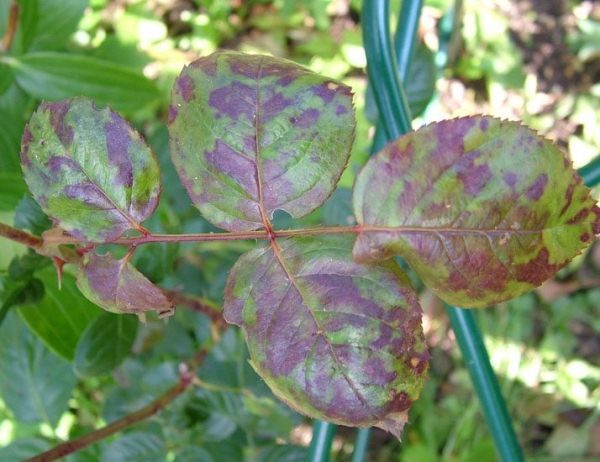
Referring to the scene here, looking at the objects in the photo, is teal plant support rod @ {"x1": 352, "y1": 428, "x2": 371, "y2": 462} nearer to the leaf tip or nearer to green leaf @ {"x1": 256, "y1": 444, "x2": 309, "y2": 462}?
green leaf @ {"x1": 256, "y1": 444, "x2": 309, "y2": 462}

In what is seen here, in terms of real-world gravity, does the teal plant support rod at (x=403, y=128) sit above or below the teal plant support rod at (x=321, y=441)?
above

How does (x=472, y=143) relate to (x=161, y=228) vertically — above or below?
above

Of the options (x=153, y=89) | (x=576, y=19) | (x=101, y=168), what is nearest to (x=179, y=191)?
(x=153, y=89)

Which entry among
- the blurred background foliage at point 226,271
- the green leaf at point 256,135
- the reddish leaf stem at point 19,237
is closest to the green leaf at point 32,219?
the blurred background foliage at point 226,271

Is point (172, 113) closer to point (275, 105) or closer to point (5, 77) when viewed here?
point (275, 105)

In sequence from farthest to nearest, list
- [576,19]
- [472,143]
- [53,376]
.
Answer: [576,19]
[53,376]
[472,143]

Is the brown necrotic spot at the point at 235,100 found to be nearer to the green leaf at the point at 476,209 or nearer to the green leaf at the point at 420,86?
the green leaf at the point at 476,209

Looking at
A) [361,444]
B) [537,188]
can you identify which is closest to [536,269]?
[537,188]

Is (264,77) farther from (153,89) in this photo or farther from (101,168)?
(153,89)
